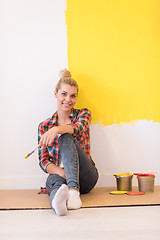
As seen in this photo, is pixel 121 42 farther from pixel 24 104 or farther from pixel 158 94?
pixel 24 104

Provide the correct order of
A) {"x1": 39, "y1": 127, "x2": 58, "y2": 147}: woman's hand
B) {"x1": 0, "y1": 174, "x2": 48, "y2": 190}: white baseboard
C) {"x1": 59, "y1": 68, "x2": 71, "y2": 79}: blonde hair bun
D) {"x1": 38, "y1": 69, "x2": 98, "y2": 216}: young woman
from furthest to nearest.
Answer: {"x1": 0, "y1": 174, "x2": 48, "y2": 190}: white baseboard < {"x1": 59, "y1": 68, "x2": 71, "y2": 79}: blonde hair bun < {"x1": 39, "y1": 127, "x2": 58, "y2": 147}: woman's hand < {"x1": 38, "y1": 69, "x2": 98, "y2": 216}: young woman

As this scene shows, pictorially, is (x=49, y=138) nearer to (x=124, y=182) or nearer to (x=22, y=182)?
(x=124, y=182)

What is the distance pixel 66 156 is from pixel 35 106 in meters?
0.96

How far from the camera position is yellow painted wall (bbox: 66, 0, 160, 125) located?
2.50 m

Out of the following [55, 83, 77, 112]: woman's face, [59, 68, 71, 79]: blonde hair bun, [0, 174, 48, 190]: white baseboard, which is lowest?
[0, 174, 48, 190]: white baseboard

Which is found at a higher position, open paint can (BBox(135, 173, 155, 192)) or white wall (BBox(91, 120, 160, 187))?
white wall (BBox(91, 120, 160, 187))

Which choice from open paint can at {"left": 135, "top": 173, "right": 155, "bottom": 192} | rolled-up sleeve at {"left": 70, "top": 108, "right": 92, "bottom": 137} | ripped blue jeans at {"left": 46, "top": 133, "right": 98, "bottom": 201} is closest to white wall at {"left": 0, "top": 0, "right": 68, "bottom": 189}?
rolled-up sleeve at {"left": 70, "top": 108, "right": 92, "bottom": 137}

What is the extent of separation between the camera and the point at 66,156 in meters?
1.63

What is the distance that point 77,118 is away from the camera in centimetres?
212

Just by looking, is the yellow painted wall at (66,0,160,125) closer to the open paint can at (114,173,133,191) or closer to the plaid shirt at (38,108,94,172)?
the plaid shirt at (38,108,94,172)

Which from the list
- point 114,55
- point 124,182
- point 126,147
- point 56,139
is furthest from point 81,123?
point 114,55

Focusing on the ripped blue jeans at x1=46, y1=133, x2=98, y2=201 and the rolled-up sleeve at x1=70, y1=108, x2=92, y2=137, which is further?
the rolled-up sleeve at x1=70, y1=108, x2=92, y2=137

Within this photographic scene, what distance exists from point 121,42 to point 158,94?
1.72 feet

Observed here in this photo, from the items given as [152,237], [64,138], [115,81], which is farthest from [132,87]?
[152,237]
